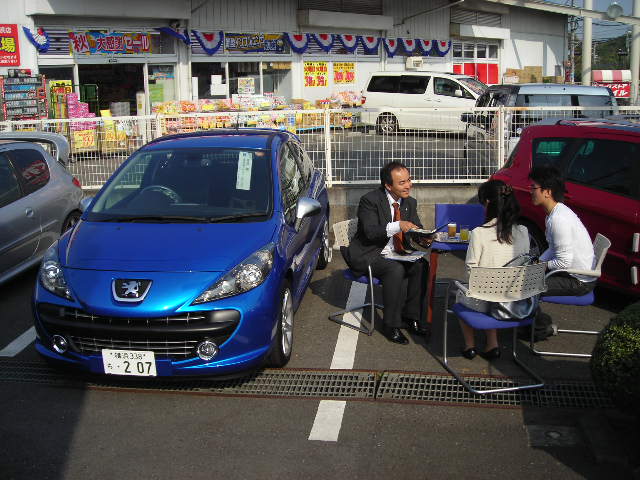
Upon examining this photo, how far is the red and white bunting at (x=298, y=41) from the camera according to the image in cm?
2367

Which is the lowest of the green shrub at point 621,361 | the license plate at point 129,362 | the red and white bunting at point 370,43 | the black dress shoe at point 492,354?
the black dress shoe at point 492,354

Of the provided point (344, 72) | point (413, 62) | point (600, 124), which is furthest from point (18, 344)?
point (413, 62)

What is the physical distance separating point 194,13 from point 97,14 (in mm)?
3419

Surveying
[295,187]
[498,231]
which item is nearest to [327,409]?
[498,231]

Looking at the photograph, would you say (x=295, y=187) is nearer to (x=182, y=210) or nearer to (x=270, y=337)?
(x=182, y=210)

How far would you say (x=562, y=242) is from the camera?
5758 mm

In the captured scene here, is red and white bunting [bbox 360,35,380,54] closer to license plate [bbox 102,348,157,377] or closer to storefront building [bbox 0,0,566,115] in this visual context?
storefront building [bbox 0,0,566,115]

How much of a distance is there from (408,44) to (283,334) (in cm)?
2471

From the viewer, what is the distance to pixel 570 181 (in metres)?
7.13

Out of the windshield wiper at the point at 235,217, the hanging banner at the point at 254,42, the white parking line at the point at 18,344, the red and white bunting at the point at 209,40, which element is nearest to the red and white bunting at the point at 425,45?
the hanging banner at the point at 254,42

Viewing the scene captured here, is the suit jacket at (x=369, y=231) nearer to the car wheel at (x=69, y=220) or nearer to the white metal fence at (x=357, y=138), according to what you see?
the white metal fence at (x=357, y=138)

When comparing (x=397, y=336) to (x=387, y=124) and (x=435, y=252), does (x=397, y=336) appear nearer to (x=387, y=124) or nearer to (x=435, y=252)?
(x=435, y=252)

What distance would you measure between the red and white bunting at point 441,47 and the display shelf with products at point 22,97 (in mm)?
17701

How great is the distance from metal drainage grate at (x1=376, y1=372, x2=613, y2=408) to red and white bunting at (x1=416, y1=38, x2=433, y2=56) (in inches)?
996
